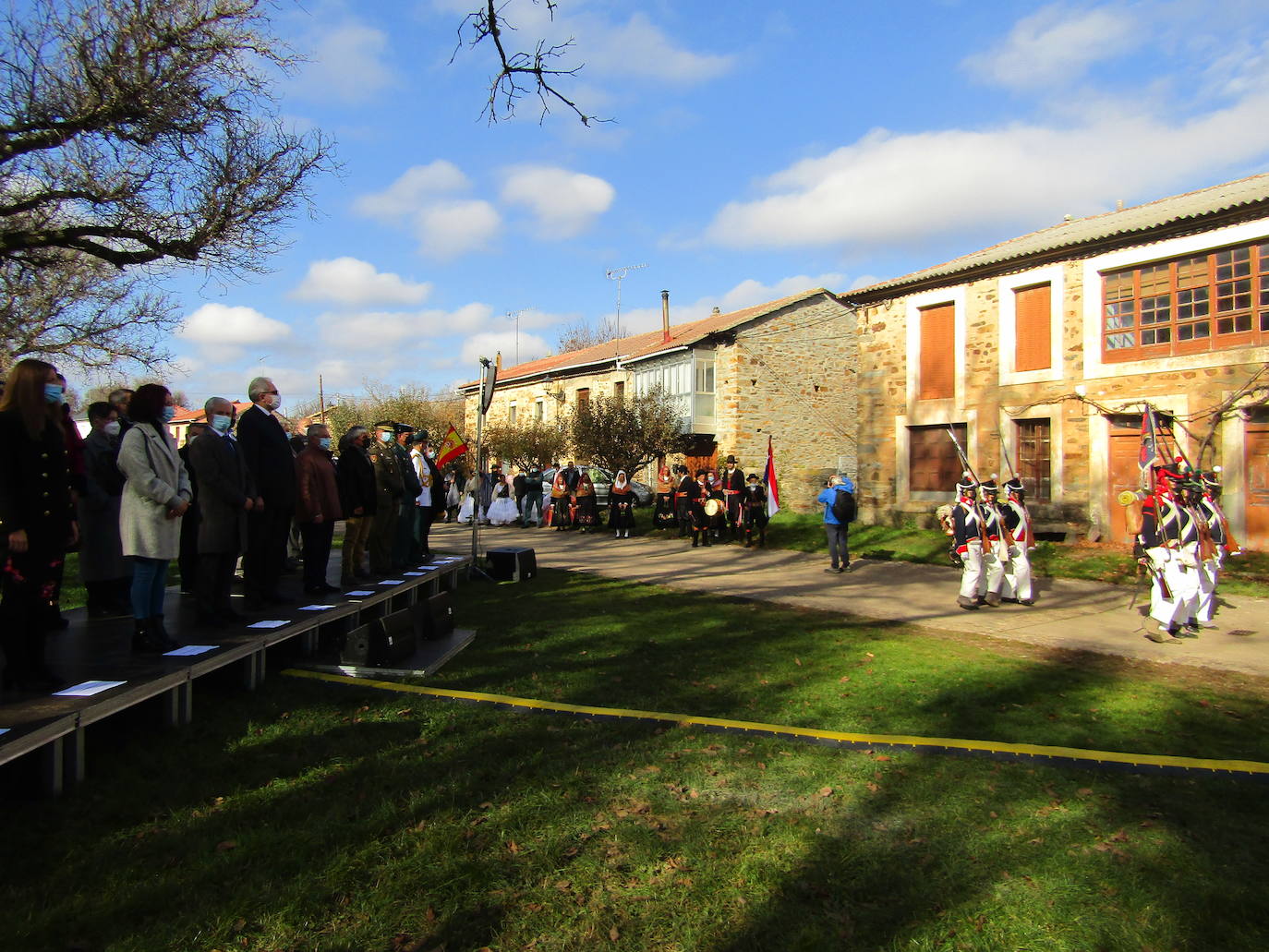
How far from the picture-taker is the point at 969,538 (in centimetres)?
1014

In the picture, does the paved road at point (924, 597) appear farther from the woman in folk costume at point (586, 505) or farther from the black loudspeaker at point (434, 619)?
the black loudspeaker at point (434, 619)

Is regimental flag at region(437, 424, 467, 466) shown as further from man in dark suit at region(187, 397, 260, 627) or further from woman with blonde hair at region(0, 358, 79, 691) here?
woman with blonde hair at region(0, 358, 79, 691)

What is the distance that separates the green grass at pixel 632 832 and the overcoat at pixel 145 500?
105cm

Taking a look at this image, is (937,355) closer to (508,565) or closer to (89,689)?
(508,565)

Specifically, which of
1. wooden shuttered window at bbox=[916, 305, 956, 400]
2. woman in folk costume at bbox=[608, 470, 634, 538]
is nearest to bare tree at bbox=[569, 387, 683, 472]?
woman in folk costume at bbox=[608, 470, 634, 538]

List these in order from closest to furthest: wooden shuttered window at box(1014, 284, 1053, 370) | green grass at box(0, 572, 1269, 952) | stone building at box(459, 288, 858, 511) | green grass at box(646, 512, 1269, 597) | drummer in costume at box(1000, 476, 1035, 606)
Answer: green grass at box(0, 572, 1269, 952) < drummer in costume at box(1000, 476, 1035, 606) < green grass at box(646, 512, 1269, 597) < wooden shuttered window at box(1014, 284, 1053, 370) < stone building at box(459, 288, 858, 511)

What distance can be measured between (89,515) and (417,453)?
4.34 meters

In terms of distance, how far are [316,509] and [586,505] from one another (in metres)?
14.1

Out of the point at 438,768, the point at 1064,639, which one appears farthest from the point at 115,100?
the point at 1064,639

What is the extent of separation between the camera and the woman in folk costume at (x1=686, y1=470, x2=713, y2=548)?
17781 millimetres

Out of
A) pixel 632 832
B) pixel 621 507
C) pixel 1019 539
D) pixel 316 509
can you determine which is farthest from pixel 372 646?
pixel 621 507

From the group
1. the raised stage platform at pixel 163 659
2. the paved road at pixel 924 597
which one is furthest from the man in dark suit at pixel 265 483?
the paved road at pixel 924 597

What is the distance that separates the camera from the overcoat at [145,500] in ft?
17.0

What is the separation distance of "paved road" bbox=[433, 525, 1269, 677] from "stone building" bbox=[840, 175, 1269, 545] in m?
4.90
